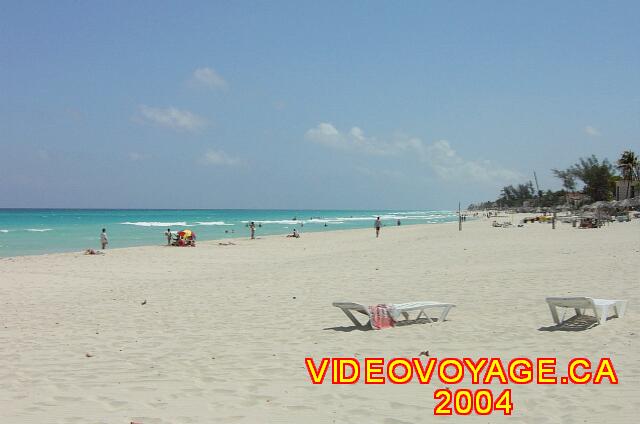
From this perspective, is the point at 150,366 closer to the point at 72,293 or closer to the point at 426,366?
the point at 426,366

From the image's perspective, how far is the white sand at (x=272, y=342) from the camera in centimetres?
488

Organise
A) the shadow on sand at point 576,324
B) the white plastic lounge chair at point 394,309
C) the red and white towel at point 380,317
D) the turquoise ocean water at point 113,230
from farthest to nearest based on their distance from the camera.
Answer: the turquoise ocean water at point 113,230 → the white plastic lounge chair at point 394,309 → the red and white towel at point 380,317 → the shadow on sand at point 576,324

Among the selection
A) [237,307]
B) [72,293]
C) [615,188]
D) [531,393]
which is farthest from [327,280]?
[615,188]

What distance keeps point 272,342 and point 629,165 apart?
8241 cm

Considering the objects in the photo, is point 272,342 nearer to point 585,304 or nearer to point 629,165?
point 585,304

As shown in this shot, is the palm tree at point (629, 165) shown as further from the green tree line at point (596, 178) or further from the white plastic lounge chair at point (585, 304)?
the white plastic lounge chair at point (585, 304)

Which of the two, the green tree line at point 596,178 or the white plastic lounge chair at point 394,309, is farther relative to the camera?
the green tree line at point 596,178

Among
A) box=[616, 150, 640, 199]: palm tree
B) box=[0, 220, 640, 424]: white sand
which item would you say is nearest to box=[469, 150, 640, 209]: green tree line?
box=[616, 150, 640, 199]: palm tree

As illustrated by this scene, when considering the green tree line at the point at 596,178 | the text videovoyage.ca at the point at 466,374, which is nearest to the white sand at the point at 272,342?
the text videovoyage.ca at the point at 466,374

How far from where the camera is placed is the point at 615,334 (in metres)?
7.08

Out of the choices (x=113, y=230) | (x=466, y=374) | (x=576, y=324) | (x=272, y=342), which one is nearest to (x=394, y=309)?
(x=272, y=342)

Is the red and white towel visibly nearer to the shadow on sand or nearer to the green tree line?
the shadow on sand

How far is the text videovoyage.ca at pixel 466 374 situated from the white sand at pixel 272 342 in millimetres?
145

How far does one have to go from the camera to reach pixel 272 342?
7.47 meters
